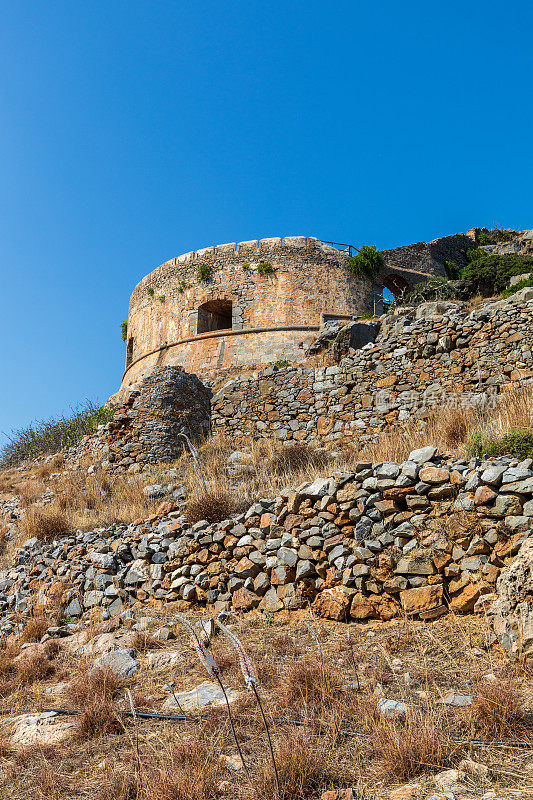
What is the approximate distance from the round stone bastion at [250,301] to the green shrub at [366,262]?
264mm

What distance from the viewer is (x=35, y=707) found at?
14.2 feet

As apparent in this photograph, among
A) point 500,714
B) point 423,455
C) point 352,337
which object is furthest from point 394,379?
point 500,714

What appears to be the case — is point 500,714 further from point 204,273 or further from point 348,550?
point 204,273

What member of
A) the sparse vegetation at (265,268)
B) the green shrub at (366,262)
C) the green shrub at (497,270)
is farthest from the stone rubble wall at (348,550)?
the green shrub at (497,270)

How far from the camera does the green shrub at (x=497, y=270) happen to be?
22000 mm

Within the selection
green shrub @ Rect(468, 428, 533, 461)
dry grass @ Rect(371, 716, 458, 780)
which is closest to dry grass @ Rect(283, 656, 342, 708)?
dry grass @ Rect(371, 716, 458, 780)

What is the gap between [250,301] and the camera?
65.3ft

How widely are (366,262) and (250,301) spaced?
4877 millimetres

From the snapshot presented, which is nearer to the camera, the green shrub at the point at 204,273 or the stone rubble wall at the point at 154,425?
the stone rubble wall at the point at 154,425

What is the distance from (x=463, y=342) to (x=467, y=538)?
20.9ft

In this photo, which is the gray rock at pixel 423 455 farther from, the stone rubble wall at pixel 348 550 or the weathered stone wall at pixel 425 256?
the weathered stone wall at pixel 425 256

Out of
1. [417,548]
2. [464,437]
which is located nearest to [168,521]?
[417,548]

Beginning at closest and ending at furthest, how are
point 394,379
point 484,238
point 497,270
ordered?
point 394,379 → point 497,270 → point 484,238

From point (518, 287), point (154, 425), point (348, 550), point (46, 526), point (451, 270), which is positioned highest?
point (451, 270)
